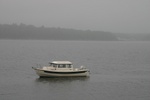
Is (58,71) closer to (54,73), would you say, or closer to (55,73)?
(55,73)

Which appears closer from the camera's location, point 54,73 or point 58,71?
point 54,73

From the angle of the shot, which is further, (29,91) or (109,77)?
(109,77)

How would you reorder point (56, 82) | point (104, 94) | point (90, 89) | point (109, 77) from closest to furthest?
1. point (104, 94)
2. point (90, 89)
3. point (56, 82)
4. point (109, 77)

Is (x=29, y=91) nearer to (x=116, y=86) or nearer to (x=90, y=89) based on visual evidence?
(x=90, y=89)

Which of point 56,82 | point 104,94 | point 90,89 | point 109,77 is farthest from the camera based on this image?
point 109,77

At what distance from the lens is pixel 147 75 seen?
63.2 meters

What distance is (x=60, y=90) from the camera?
46.8 m

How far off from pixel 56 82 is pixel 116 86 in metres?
10.4

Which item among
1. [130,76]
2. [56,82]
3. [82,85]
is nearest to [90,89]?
[82,85]

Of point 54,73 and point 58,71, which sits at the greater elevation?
point 58,71

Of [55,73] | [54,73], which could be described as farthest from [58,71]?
[54,73]

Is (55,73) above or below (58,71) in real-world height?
below

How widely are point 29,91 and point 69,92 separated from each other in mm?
5977

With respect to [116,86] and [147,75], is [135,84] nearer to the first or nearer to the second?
[116,86]
